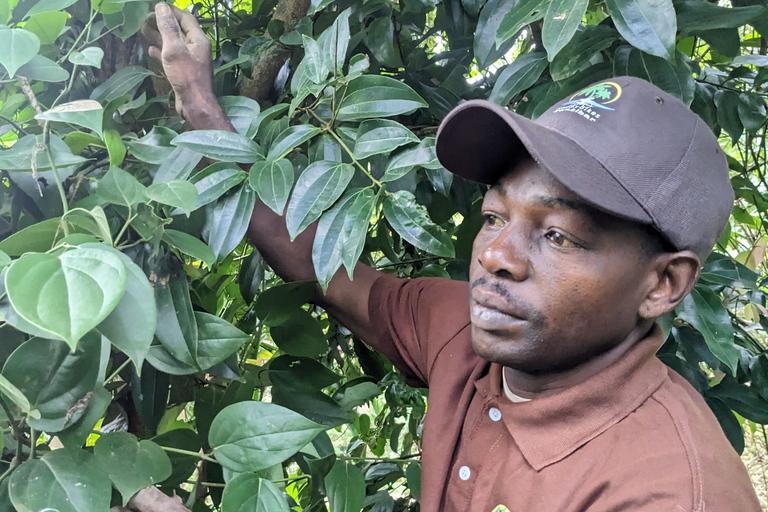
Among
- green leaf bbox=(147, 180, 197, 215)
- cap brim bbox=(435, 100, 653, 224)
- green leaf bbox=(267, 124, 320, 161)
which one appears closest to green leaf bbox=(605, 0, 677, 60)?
cap brim bbox=(435, 100, 653, 224)

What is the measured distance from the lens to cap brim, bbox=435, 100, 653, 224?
0.56 m

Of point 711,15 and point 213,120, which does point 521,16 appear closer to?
point 711,15

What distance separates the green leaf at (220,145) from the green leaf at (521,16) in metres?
0.29

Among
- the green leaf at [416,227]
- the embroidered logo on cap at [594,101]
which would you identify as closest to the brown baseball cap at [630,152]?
the embroidered logo on cap at [594,101]

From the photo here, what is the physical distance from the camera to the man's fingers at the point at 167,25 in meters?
0.75

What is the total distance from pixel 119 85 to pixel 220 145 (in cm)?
17

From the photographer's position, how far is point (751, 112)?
0.85m

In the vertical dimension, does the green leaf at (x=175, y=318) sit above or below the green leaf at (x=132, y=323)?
below

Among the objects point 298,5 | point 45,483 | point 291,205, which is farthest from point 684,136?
point 45,483

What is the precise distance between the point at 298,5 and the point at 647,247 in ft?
1.94

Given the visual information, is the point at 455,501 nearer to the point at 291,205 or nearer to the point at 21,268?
the point at 291,205

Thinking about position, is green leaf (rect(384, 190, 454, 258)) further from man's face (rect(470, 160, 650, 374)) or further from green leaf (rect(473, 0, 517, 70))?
Result: green leaf (rect(473, 0, 517, 70))

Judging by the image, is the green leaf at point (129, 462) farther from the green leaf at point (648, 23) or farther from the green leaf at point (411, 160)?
the green leaf at point (648, 23)

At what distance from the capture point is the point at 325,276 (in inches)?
Result: 25.2
